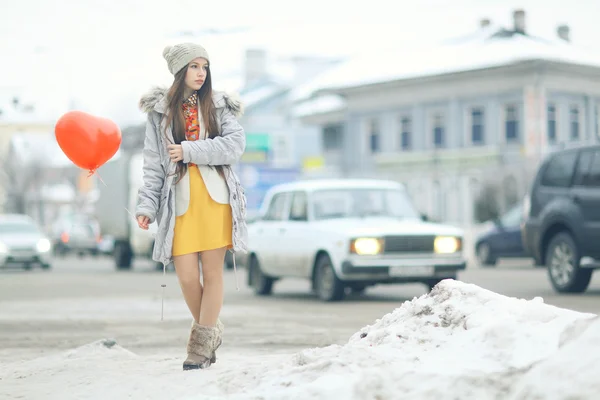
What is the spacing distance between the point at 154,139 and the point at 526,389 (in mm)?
3162

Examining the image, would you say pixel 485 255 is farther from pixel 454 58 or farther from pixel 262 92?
pixel 262 92

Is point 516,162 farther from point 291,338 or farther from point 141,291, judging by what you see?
point 291,338

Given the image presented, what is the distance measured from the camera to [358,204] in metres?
17.2

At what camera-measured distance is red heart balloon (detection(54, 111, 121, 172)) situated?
8.91 meters

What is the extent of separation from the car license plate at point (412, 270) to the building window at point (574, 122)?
35.1m

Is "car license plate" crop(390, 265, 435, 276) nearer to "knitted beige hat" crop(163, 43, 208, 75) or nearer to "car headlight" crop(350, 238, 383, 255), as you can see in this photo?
"car headlight" crop(350, 238, 383, 255)

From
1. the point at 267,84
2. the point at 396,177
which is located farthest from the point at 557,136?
the point at 267,84

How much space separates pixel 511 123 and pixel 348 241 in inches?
1356

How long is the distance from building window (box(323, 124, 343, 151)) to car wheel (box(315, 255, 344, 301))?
44.8m

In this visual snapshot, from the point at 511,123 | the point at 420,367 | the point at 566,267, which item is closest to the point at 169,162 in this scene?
the point at 420,367

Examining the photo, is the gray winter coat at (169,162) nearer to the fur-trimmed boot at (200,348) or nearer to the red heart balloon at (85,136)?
the fur-trimmed boot at (200,348)

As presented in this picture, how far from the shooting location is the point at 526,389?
5461 mm

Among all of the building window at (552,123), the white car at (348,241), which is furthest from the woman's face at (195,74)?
the building window at (552,123)

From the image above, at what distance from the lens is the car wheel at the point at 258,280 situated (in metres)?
18.5
